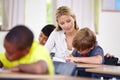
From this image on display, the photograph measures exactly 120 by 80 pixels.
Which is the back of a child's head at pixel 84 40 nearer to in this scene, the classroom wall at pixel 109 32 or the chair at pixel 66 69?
the chair at pixel 66 69

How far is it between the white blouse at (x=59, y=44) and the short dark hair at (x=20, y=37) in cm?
198

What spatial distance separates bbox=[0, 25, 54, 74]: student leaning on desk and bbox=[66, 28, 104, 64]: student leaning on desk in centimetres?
144

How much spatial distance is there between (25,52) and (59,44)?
210 cm

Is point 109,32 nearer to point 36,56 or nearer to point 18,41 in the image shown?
point 36,56

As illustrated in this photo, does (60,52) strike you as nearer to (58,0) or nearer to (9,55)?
(9,55)

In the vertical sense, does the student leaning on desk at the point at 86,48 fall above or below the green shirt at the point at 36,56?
below

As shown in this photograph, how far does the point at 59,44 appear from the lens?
12.8ft

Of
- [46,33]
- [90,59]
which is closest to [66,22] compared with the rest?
[90,59]

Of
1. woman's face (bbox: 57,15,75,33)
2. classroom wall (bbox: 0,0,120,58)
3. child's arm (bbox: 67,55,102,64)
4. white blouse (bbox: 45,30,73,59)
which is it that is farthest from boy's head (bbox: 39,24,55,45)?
classroom wall (bbox: 0,0,120,58)

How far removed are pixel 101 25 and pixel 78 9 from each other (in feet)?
2.63

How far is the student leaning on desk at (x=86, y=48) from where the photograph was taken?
3291 millimetres

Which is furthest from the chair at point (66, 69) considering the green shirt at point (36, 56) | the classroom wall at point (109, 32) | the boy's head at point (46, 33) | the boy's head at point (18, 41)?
the classroom wall at point (109, 32)

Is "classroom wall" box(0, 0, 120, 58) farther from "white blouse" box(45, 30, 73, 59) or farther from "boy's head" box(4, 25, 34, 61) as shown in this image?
"boy's head" box(4, 25, 34, 61)

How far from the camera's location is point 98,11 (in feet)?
24.5
